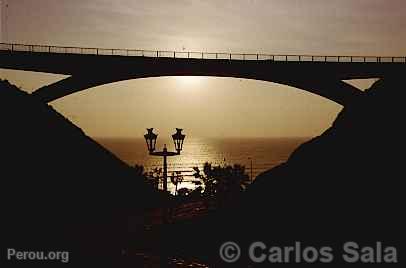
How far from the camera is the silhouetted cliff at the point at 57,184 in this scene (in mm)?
15328

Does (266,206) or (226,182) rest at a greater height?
(226,182)

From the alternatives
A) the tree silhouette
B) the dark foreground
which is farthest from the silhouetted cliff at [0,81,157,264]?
the tree silhouette


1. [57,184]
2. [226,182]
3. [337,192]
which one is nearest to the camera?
[337,192]

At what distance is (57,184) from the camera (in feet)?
66.9

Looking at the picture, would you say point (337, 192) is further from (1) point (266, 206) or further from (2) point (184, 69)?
(2) point (184, 69)

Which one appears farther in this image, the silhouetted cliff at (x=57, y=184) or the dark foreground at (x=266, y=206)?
the silhouetted cliff at (x=57, y=184)

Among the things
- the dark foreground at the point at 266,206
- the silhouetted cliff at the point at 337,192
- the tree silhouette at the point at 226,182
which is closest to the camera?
the silhouetted cliff at the point at 337,192

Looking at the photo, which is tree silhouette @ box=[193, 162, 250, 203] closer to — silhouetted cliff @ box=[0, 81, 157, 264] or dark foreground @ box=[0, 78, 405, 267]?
silhouetted cliff @ box=[0, 81, 157, 264]

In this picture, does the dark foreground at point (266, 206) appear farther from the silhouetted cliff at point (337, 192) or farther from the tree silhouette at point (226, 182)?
the tree silhouette at point (226, 182)

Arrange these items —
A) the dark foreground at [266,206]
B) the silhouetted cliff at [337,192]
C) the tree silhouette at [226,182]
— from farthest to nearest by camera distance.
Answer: the tree silhouette at [226,182], the dark foreground at [266,206], the silhouetted cliff at [337,192]

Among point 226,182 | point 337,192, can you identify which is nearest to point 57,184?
point 226,182

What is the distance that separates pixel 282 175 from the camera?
545 inches

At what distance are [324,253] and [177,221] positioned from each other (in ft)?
30.4

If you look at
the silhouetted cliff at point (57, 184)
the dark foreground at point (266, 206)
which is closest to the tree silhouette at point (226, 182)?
the silhouetted cliff at point (57, 184)
